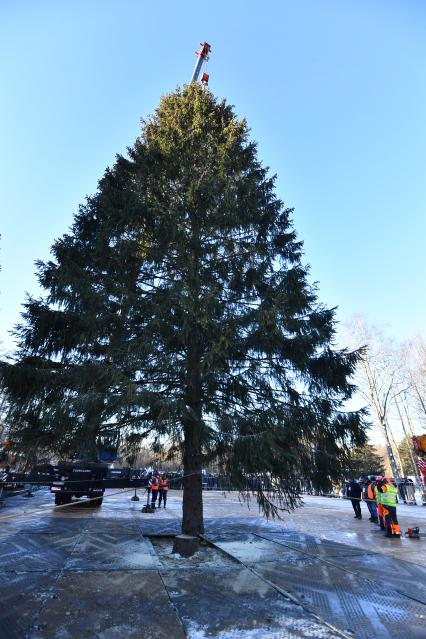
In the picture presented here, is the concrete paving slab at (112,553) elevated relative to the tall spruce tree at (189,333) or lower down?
lower down

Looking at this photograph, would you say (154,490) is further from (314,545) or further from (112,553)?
(314,545)

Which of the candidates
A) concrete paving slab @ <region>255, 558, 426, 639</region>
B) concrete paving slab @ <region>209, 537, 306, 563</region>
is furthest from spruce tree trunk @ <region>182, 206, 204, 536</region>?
concrete paving slab @ <region>255, 558, 426, 639</region>

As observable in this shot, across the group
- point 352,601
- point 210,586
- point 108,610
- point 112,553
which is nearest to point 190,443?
point 210,586

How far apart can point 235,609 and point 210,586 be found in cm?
92

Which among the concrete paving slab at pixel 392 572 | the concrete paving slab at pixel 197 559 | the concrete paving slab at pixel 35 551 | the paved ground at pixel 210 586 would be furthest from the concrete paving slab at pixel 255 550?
the concrete paving slab at pixel 35 551

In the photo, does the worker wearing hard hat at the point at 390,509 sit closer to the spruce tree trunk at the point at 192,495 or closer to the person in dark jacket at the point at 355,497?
the person in dark jacket at the point at 355,497

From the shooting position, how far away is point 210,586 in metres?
5.32

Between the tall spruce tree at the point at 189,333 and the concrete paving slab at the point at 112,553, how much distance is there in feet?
3.85

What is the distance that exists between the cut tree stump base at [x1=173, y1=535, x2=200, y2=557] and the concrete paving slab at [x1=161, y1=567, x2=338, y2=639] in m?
1.11

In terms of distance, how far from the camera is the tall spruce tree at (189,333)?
275 inches

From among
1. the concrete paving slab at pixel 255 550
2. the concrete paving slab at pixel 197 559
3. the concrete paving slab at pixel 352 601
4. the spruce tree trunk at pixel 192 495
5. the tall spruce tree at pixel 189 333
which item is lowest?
the concrete paving slab at pixel 352 601

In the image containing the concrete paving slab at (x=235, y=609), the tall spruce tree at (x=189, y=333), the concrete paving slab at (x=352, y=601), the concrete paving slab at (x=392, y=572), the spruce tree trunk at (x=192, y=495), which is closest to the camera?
the concrete paving slab at (x=235, y=609)

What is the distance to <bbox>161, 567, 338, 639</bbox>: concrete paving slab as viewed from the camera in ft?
12.9

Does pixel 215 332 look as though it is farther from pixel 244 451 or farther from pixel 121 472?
pixel 121 472
